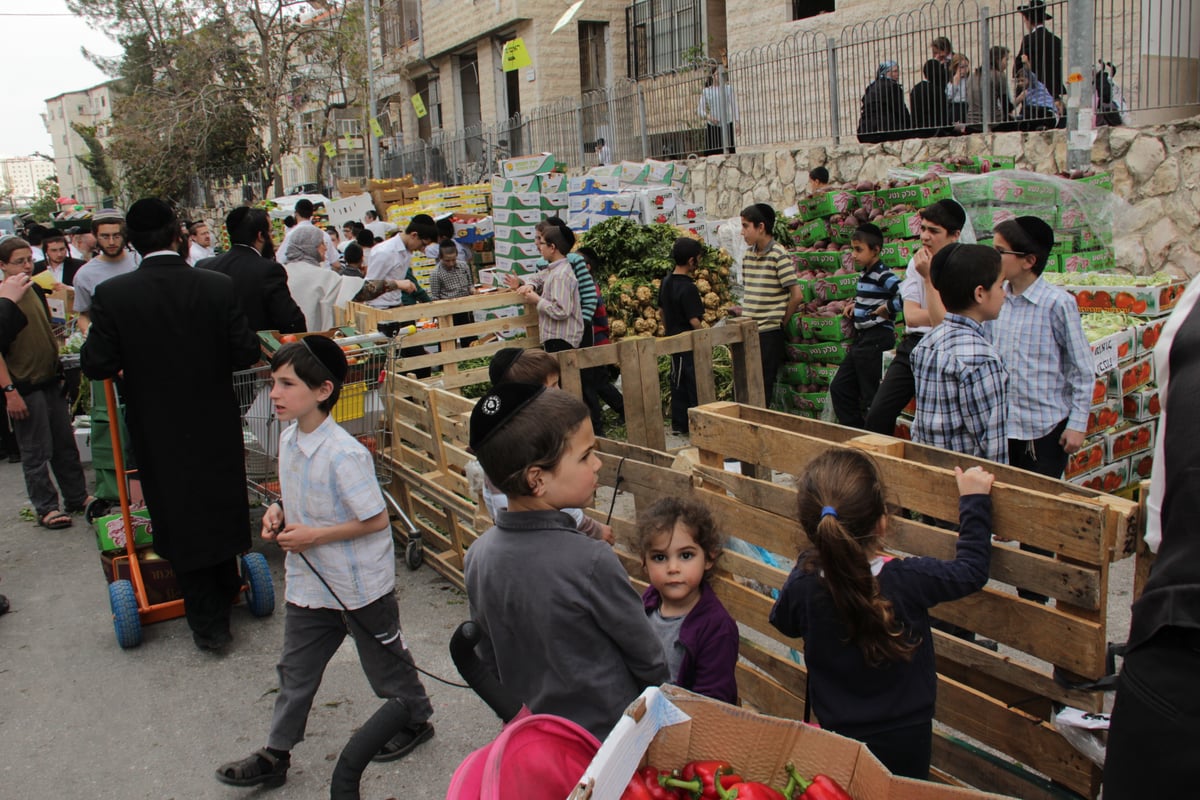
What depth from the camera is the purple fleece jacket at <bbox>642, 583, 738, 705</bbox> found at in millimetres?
2926

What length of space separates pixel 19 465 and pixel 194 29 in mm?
26470

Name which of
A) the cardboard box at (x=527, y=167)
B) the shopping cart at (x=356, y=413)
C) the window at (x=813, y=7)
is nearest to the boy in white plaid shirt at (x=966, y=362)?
the shopping cart at (x=356, y=413)

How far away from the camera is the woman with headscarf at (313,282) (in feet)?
26.6

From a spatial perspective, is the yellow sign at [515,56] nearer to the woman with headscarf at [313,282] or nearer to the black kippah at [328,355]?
the woman with headscarf at [313,282]

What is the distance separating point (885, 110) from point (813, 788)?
482 inches

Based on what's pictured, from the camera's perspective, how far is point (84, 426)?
356 inches

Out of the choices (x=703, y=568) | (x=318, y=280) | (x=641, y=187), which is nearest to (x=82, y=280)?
(x=318, y=280)

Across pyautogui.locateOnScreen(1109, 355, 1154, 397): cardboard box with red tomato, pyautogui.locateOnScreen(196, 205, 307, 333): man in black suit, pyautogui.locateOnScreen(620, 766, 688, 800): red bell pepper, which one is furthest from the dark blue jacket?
pyautogui.locateOnScreen(196, 205, 307, 333): man in black suit

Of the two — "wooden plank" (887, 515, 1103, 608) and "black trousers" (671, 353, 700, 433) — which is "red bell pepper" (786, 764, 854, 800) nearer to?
"wooden plank" (887, 515, 1103, 608)

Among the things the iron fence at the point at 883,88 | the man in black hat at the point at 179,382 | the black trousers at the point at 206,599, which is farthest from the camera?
the iron fence at the point at 883,88

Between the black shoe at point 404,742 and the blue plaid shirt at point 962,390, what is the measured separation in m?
2.58

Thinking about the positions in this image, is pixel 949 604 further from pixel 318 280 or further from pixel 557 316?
pixel 318 280

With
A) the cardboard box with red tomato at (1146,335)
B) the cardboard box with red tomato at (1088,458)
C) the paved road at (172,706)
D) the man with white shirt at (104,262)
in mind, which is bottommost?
the paved road at (172,706)

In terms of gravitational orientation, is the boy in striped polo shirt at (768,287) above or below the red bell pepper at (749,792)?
above
